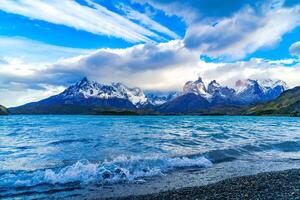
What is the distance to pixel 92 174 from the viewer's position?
26484 mm

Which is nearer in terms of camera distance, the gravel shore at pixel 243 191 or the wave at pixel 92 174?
the gravel shore at pixel 243 191

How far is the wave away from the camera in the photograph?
968 inches

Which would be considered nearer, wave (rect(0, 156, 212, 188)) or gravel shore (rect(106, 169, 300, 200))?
gravel shore (rect(106, 169, 300, 200))

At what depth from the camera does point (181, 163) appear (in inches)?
1260

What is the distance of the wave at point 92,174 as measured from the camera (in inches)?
968

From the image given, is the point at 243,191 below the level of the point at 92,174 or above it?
above

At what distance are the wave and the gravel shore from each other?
22.0ft

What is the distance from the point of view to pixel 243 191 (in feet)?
63.0

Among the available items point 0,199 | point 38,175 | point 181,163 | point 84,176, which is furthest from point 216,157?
point 0,199

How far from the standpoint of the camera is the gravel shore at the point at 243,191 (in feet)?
59.2

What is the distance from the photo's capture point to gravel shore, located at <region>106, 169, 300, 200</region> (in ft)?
59.2

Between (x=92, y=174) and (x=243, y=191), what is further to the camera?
(x=92, y=174)

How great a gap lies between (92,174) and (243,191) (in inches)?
485

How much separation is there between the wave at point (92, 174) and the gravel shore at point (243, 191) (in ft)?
22.0
